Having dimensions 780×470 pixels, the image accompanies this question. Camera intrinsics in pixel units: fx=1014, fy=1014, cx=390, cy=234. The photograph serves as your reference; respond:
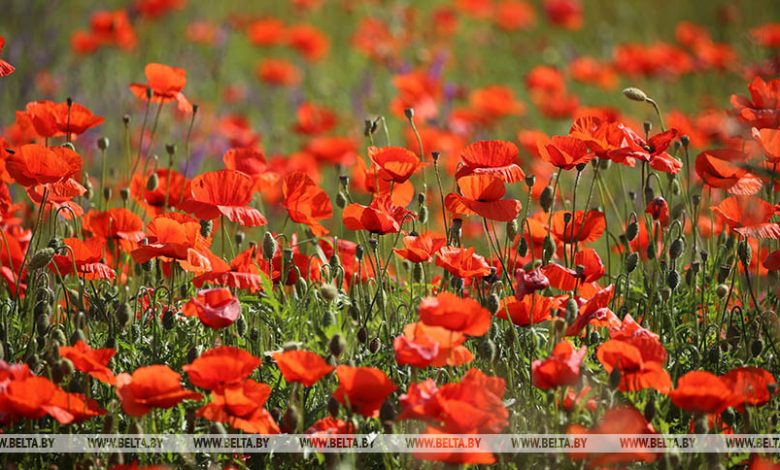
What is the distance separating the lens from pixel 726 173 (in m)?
2.34

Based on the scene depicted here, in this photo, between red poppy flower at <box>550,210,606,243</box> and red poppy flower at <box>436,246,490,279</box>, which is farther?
red poppy flower at <box>550,210,606,243</box>

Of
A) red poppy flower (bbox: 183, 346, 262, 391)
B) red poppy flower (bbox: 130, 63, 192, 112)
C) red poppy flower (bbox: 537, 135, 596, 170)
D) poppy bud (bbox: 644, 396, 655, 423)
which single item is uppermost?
red poppy flower (bbox: 130, 63, 192, 112)

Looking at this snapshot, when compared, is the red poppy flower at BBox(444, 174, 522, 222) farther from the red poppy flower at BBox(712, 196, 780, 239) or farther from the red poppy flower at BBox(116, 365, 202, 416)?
the red poppy flower at BBox(116, 365, 202, 416)

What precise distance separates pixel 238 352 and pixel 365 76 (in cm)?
416

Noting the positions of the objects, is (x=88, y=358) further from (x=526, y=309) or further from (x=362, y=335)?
(x=526, y=309)

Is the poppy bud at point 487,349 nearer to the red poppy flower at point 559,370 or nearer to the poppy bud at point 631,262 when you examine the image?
the red poppy flower at point 559,370

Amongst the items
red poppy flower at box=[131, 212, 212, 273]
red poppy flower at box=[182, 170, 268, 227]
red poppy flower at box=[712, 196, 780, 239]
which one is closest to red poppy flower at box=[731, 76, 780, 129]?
red poppy flower at box=[712, 196, 780, 239]

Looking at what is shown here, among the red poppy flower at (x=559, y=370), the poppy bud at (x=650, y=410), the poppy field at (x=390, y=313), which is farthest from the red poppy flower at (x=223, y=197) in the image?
the poppy bud at (x=650, y=410)

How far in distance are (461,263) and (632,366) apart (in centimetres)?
46

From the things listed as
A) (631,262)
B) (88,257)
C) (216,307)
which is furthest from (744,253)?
(88,257)

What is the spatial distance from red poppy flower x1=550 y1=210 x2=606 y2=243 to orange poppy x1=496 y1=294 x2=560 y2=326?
345 millimetres

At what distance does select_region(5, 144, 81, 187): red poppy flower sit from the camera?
7.07ft

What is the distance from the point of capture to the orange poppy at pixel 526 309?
2.07 meters

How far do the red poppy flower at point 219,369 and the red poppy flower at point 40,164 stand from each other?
0.66 meters
